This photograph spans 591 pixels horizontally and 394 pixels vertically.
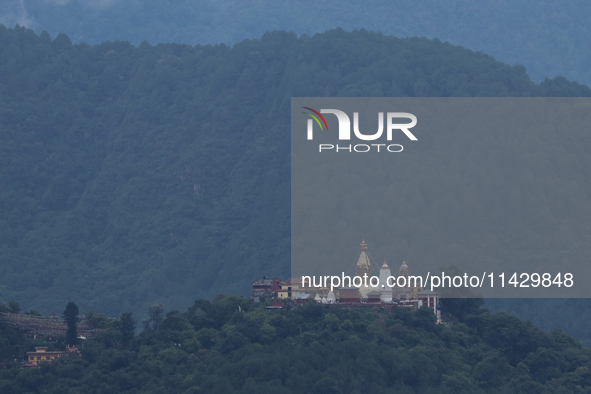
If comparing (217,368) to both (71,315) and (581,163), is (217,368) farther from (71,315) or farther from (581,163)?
(581,163)

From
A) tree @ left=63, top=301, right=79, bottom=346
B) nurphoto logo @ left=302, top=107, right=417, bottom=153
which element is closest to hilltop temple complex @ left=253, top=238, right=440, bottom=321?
tree @ left=63, top=301, right=79, bottom=346

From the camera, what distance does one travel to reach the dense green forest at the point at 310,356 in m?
68.8

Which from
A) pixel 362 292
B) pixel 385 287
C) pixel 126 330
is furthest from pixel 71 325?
pixel 385 287

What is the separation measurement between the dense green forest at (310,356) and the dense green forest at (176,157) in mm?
34378

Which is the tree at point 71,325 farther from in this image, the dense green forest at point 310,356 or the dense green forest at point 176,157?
the dense green forest at point 176,157

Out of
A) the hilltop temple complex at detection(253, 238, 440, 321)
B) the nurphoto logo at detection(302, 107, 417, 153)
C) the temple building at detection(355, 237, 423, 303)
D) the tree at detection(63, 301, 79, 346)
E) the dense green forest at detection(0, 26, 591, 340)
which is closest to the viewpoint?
the hilltop temple complex at detection(253, 238, 440, 321)

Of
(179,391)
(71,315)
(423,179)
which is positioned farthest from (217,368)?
(423,179)

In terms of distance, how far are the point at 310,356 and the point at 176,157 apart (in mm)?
66343

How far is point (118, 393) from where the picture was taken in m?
70.4

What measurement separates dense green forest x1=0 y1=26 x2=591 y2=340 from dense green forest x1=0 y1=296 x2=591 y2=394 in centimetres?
3438

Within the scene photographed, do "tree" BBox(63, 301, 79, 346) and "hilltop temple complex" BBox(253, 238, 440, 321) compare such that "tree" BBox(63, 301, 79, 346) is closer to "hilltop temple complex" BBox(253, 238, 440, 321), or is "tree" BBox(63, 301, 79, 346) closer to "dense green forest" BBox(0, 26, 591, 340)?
"hilltop temple complex" BBox(253, 238, 440, 321)

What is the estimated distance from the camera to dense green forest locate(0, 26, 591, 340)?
119m

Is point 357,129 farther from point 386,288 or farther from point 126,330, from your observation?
point 126,330

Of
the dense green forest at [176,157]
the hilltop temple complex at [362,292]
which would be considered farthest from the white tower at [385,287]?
the dense green forest at [176,157]
